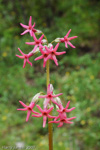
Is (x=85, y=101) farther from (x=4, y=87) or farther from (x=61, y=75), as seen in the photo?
(x=4, y=87)

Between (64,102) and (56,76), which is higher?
(56,76)

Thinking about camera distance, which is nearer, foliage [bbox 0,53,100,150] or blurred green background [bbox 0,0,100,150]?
foliage [bbox 0,53,100,150]

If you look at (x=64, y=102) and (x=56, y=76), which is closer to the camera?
(x=64, y=102)

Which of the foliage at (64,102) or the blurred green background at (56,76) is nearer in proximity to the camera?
the foliage at (64,102)

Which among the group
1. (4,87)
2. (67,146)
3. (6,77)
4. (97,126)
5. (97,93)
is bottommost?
(67,146)

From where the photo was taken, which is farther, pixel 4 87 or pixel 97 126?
pixel 4 87

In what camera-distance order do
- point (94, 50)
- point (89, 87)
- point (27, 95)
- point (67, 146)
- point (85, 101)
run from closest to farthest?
1. point (67, 146)
2. point (85, 101)
3. point (89, 87)
4. point (27, 95)
5. point (94, 50)

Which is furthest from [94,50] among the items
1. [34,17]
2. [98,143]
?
[98,143]

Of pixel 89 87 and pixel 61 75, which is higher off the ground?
pixel 61 75
